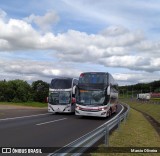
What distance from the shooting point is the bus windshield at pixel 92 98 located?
30.2 metres

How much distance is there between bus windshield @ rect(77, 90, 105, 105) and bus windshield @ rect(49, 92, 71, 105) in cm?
378

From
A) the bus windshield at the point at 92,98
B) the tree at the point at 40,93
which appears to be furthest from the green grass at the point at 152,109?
the tree at the point at 40,93

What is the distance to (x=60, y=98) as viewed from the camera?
34094mm

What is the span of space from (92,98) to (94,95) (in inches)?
11.2

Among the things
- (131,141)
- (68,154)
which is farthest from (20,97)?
(68,154)

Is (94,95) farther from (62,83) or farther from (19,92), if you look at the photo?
(19,92)

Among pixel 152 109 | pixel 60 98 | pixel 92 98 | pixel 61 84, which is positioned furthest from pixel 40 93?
pixel 92 98

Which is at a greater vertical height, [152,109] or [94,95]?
[94,95]

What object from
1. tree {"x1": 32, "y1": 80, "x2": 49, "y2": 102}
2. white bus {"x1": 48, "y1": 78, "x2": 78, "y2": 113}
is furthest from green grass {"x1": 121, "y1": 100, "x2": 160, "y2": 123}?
tree {"x1": 32, "y1": 80, "x2": 49, "y2": 102}

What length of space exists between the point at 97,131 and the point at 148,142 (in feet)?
15.8

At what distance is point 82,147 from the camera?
9992 mm

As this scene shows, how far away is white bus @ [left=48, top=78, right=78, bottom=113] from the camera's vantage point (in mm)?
34000

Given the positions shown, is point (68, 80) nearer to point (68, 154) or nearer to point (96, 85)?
point (96, 85)

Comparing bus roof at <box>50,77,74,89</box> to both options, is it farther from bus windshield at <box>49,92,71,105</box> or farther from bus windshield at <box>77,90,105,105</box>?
bus windshield at <box>77,90,105,105</box>
